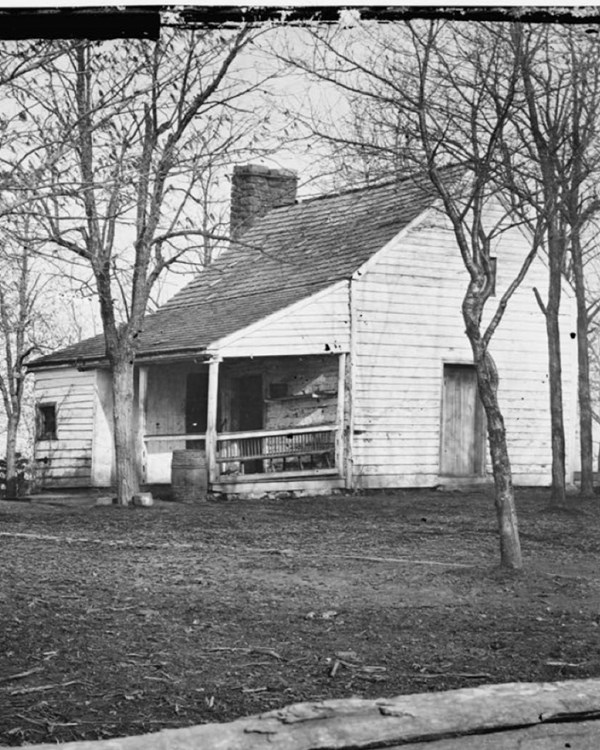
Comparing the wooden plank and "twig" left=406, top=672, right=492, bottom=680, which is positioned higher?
the wooden plank

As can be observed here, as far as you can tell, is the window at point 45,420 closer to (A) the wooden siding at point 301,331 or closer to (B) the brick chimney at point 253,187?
(B) the brick chimney at point 253,187

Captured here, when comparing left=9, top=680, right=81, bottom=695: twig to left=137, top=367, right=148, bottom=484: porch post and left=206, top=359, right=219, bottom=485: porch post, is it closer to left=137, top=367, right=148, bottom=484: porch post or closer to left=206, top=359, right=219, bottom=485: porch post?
left=206, top=359, right=219, bottom=485: porch post

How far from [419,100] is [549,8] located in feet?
18.9

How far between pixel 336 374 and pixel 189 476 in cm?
317

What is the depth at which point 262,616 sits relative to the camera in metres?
6.94

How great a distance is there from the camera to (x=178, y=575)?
869 cm

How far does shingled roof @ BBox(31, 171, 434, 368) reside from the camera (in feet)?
58.0

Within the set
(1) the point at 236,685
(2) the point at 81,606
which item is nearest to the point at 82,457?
(2) the point at 81,606

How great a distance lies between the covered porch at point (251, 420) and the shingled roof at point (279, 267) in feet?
2.40

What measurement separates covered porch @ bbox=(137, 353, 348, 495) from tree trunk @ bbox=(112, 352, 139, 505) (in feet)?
4.71

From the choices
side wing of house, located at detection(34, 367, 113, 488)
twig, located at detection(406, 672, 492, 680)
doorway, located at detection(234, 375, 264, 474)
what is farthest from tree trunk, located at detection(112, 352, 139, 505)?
twig, located at detection(406, 672, 492, 680)

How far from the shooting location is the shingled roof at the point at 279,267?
58.0 feet

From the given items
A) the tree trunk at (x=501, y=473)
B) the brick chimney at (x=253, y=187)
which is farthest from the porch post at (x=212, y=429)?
the tree trunk at (x=501, y=473)

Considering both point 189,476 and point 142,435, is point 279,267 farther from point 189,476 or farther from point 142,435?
point 189,476
